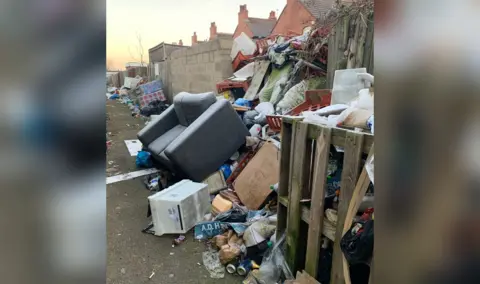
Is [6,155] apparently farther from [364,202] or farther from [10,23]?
[364,202]

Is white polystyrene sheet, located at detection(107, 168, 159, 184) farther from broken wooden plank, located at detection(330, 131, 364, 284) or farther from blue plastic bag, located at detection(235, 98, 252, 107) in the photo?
broken wooden plank, located at detection(330, 131, 364, 284)

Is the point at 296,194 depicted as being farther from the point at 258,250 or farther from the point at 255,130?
the point at 255,130

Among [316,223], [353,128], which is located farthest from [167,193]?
[353,128]

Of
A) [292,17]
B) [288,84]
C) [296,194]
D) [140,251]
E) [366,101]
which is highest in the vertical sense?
[292,17]

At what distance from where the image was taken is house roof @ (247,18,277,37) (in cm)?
1663

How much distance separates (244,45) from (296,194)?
5510mm

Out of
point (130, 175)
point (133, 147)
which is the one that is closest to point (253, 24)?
point (133, 147)

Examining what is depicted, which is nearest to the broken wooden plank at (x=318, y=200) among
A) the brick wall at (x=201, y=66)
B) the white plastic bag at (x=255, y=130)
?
the white plastic bag at (x=255, y=130)

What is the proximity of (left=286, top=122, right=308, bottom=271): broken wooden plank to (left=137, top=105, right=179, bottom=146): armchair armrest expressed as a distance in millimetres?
3341

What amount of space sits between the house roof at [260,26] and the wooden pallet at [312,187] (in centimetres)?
1518

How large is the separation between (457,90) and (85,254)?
53cm

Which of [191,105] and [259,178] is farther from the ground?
[191,105]

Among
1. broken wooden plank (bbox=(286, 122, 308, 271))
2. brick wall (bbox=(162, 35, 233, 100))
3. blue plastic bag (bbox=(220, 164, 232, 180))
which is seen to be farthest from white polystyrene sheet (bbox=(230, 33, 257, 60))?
broken wooden plank (bbox=(286, 122, 308, 271))

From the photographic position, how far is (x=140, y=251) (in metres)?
2.81
